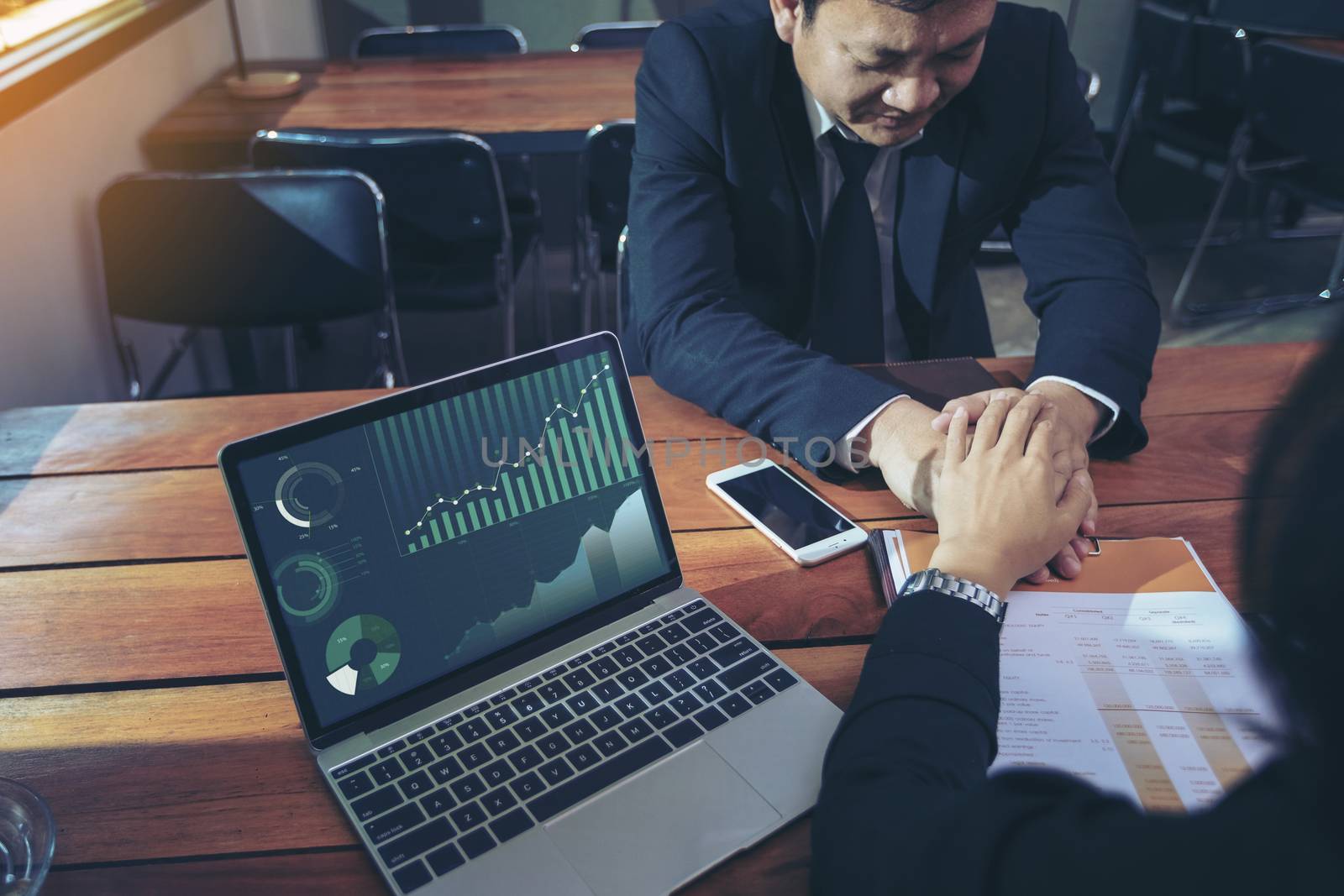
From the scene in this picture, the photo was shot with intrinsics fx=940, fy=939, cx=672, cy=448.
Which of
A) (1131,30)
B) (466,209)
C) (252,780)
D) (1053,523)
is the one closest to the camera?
(252,780)

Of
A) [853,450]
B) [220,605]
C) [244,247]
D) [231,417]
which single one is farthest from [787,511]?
[244,247]

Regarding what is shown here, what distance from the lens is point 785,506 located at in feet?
3.13

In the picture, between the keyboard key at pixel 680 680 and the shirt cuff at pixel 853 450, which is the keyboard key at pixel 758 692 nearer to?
the keyboard key at pixel 680 680

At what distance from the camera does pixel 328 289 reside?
1898 mm

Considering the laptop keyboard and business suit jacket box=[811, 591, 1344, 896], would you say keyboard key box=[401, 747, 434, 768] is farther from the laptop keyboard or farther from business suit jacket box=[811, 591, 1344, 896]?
business suit jacket box=[811, 591, 1344, 896]

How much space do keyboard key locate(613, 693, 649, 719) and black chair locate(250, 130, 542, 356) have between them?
1.71 m

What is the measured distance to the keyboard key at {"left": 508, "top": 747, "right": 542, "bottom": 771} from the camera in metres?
0.66

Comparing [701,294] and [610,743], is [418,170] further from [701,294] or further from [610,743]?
[610,743]

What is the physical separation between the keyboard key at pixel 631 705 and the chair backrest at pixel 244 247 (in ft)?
4.59

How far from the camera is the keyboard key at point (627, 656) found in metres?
0.75

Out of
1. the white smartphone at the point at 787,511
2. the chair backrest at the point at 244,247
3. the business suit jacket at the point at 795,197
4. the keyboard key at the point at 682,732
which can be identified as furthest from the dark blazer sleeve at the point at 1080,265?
the chair backrest at the point at 244,247

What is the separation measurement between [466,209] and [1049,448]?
171 centimetres

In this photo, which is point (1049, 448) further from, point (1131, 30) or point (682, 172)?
point (1131, 30)

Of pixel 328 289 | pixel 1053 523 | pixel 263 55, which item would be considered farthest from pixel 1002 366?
pixel 263 55
